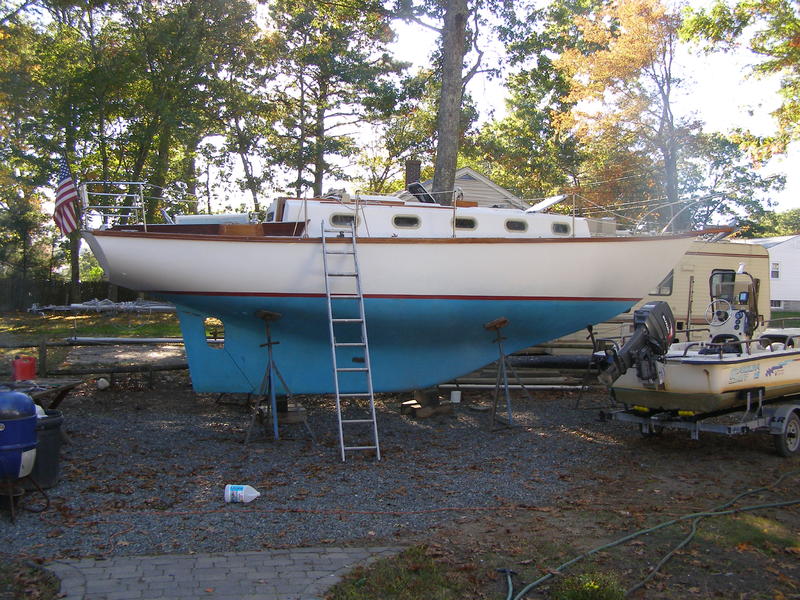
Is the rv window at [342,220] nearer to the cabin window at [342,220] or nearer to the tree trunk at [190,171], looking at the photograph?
the cabin window at [342,220]

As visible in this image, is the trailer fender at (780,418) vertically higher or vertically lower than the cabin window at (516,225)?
lower

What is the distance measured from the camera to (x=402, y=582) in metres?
4.00

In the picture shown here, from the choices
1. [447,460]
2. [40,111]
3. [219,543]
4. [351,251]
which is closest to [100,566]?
[219,543]

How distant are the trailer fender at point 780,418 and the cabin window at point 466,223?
4.50m

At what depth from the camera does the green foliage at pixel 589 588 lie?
12.5ft

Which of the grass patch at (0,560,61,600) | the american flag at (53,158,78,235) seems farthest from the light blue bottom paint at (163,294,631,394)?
the grass patch at (0,560,61,600)

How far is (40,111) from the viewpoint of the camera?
22703 millimetres

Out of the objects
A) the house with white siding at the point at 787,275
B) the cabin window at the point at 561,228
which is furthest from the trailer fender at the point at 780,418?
the house with white siding at the point at 787,275

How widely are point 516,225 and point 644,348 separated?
3.29 meters

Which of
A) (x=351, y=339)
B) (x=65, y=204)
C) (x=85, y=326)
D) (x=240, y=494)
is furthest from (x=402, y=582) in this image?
(x=85, y=326)

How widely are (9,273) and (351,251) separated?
27693mm

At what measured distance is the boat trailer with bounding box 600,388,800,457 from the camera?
7.05 meters

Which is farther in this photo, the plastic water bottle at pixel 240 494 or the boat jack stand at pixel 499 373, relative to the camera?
the boat jack stand at pixel 499 373

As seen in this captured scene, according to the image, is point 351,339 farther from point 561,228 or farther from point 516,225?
point 561,228
